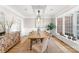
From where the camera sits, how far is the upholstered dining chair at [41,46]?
311 centimetres

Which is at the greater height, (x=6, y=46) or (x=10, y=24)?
(x=10, y=24)

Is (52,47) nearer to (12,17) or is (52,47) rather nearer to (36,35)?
(36,35)

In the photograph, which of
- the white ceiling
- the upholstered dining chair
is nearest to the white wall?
the white ceiling

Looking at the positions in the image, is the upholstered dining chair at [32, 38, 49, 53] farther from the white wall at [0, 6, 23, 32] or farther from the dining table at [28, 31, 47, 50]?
the white wall at [0, 6, 23, 32]

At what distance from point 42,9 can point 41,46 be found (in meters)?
1.01

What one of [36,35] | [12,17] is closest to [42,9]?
[36,35]

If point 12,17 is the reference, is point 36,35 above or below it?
below

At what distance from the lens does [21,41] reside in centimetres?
319

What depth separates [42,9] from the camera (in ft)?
10.3

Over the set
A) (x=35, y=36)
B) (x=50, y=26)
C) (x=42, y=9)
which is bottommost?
(x=35, y=36)

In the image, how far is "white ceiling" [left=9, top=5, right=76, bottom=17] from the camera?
10.1 ft
